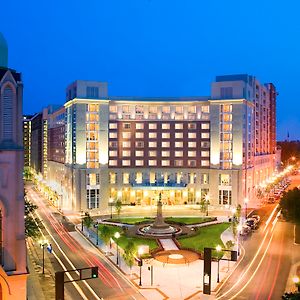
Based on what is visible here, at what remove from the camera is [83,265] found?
5419 centimetres

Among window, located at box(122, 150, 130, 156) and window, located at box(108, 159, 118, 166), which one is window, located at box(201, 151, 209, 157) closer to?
window, located at box(122, 150, 130, 156)

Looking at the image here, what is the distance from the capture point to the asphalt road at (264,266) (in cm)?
4444

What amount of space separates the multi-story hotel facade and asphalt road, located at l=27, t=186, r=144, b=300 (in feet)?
82.9

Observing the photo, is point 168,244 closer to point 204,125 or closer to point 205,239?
point 205,239

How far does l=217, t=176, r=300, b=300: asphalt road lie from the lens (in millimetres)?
44438

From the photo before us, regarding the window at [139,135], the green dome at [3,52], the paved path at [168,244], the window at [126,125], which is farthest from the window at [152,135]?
the green dome at [3,52]

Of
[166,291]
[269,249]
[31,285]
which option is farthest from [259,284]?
[31,285]

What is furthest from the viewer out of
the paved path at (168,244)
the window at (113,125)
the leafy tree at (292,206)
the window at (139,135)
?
the window at (139,135)

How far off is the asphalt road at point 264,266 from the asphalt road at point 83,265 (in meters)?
11.0

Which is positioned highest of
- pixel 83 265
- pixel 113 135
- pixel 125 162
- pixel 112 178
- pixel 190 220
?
pixel 113 135

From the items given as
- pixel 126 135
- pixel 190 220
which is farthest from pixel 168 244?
pixel 126 135

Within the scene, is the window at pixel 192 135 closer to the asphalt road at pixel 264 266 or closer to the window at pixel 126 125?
the window at pixel 126 125

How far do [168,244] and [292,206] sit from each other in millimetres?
20167

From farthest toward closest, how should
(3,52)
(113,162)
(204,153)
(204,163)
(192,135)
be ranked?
(192,135)
(204,163)
(204,153)
(113,162)
(3,52)
